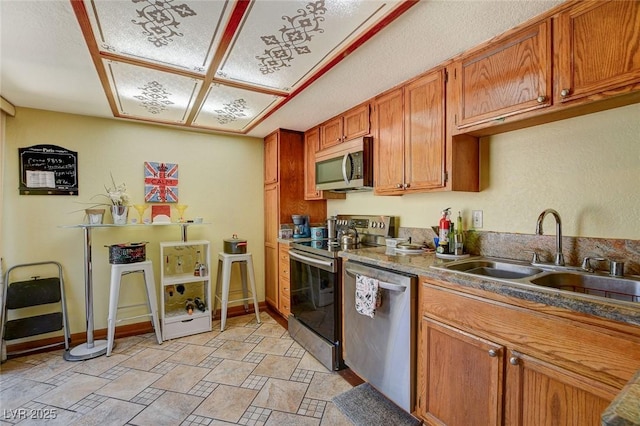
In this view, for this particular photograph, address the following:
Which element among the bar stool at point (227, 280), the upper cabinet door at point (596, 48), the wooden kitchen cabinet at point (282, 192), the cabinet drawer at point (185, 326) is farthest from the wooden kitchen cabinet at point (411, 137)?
the cabinet drawer at point (185, 326)

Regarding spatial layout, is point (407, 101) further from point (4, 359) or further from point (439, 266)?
point (4, 359)

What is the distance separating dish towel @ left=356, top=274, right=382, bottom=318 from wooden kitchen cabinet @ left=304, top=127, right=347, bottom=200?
57.0 inches

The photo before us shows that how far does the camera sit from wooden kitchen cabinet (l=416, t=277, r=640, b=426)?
37.5 inches

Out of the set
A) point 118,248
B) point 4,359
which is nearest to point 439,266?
point 118,248

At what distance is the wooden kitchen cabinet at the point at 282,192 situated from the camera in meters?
3.35

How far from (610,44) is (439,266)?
1.20 metres

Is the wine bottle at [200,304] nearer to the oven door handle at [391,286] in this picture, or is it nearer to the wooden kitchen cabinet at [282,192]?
the wooden kitchen cabinet at [282,192]

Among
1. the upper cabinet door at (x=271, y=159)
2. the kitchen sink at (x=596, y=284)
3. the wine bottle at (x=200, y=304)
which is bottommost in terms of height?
the wine bottle at (x=200, y=304)

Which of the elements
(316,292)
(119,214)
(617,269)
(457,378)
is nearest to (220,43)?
(316,292)

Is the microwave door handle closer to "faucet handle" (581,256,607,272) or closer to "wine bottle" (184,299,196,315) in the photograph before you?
"faucet handle" (581,256,607,272)

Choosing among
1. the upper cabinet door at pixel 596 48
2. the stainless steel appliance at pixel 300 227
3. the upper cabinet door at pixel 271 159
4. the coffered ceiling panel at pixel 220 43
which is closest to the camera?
the upper cabinet door at pixel 596 48

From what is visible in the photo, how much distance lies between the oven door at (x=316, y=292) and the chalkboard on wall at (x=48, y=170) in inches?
88.8

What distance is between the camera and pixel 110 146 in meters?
2.93

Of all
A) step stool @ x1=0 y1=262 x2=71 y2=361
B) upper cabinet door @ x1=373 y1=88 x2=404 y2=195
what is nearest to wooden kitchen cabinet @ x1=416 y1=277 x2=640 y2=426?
upper cabinet door @ x1=373 y1=88 x2=404 y2=195
